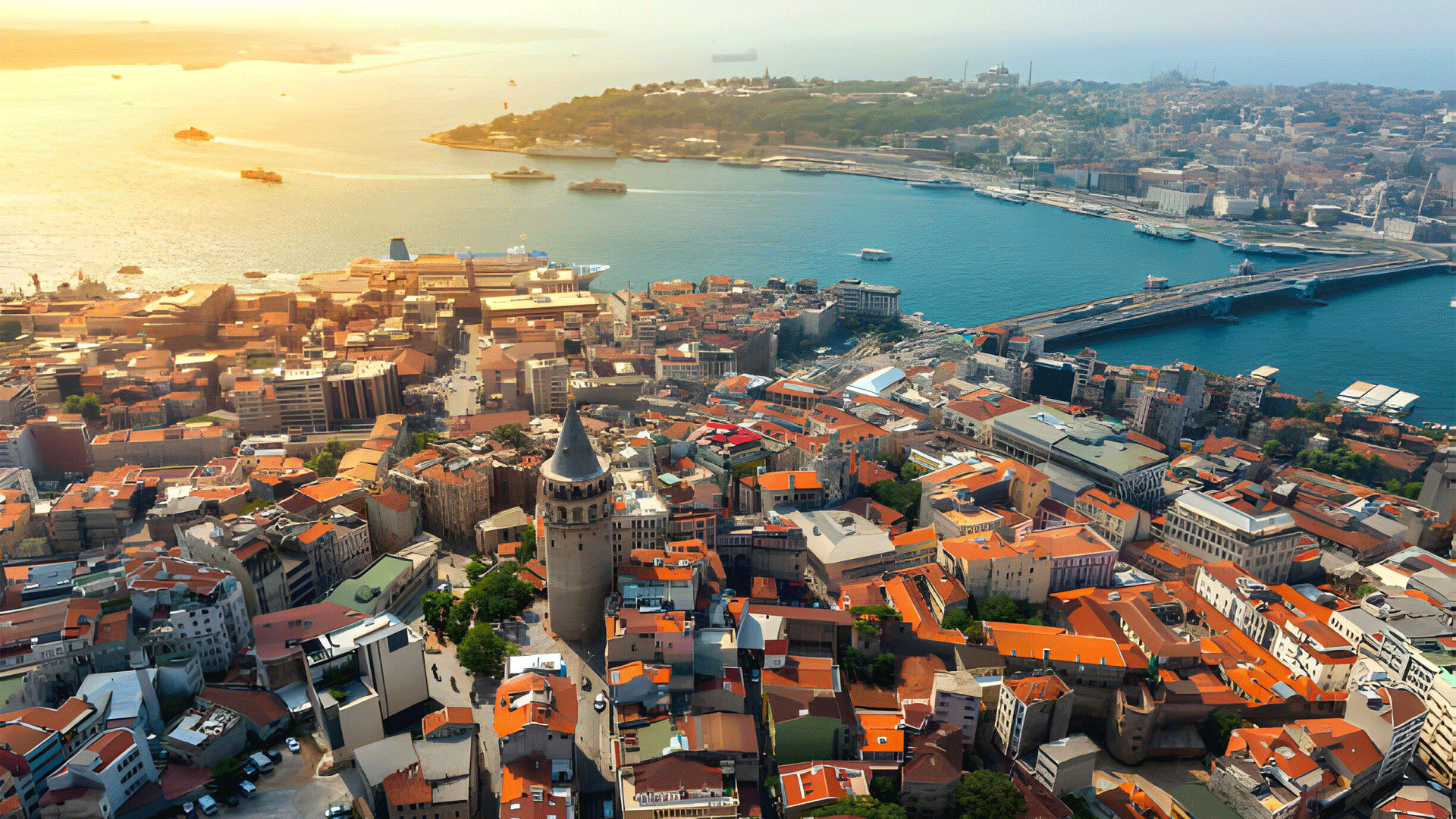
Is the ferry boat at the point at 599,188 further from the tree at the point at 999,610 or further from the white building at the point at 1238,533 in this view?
the tree at the point at 999,610

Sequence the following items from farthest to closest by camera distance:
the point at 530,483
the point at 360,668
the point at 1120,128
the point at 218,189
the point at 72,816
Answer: the point at 1120,128 < the point at 218,189 < the point at 530,483 < the point at 360,668 < the point at 72,816

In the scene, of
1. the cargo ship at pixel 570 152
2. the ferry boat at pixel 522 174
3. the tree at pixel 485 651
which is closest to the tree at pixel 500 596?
the tree at pixel 485 651

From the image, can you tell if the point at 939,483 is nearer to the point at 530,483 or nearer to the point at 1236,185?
the point at 530,483

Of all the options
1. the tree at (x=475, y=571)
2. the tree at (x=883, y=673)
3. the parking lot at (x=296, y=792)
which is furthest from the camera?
the tree at (x=475, y=571)

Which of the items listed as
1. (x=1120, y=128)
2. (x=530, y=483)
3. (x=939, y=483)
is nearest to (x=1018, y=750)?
(x=939, y=483)

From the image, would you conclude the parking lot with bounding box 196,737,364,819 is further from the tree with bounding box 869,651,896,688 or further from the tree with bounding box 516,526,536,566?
the tree with bounding box 869,651,896,688
